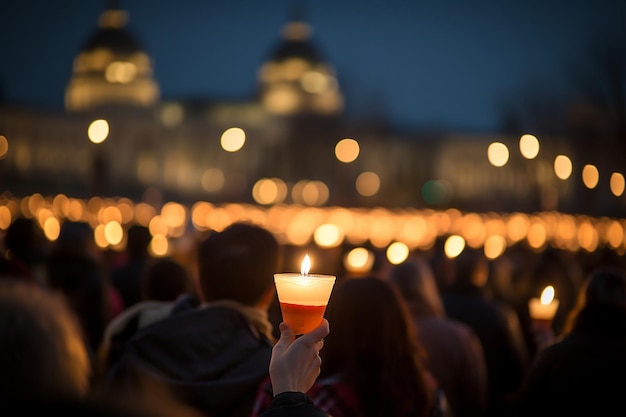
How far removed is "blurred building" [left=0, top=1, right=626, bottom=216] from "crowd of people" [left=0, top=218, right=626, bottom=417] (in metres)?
70.9

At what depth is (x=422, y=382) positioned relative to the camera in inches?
151

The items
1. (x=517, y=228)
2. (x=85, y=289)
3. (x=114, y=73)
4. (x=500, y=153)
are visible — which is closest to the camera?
(x=85, y=289)

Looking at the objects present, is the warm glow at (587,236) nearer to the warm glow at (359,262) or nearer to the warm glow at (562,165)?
the warm glow at (562,165)

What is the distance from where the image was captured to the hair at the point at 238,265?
3.74 meters

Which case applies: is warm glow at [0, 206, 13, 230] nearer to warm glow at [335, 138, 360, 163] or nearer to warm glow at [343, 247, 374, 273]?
warm glow at [343, 247, 374, 273]

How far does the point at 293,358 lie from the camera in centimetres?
253

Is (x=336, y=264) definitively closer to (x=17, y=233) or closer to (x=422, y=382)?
(x=17, y=233)

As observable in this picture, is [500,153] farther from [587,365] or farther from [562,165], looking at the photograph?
[587,365]

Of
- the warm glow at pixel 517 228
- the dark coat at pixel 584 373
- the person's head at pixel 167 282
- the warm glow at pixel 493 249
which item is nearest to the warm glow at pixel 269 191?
the warm glow at pixel 517 228

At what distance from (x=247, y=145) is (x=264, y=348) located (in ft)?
337

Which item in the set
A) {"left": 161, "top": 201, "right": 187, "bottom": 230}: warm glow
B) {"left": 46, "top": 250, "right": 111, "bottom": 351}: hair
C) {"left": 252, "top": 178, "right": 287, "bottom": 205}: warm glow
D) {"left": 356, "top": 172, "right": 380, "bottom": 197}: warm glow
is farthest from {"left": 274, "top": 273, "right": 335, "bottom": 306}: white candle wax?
{"left": 356, "top": 172, "right": 380, "bottom": 197}: warm glow

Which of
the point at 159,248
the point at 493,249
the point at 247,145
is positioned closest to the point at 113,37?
the point at 247,145

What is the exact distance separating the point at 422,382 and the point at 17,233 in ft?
12.6

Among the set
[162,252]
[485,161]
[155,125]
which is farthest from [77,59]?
[162,252]
